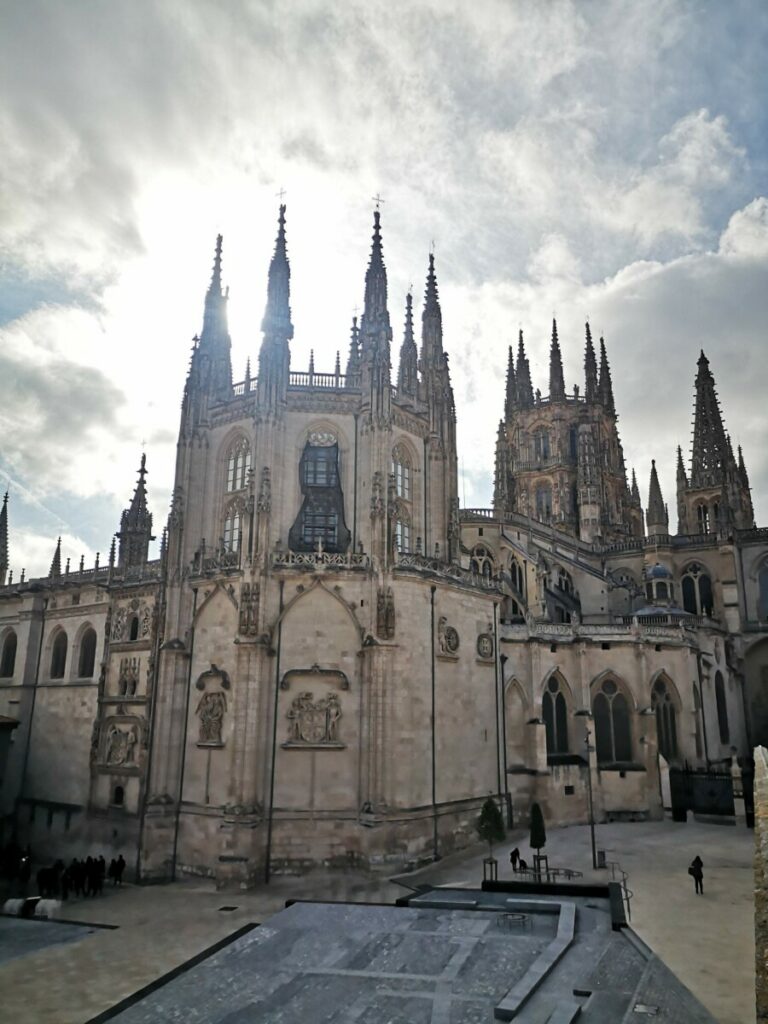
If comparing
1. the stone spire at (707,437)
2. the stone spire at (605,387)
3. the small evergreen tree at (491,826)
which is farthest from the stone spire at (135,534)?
the stone spire at (605,387)

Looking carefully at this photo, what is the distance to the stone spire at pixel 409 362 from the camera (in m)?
41.9

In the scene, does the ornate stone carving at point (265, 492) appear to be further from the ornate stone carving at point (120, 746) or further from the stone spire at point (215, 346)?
the ornate stone carving at point (120, 746)

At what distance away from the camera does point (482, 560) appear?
53750 millimetres

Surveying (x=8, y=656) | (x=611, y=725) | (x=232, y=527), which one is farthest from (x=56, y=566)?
(x=611, y=725)

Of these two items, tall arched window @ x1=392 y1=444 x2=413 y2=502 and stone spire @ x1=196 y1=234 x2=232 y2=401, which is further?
stone spire @ x1=196 y1=234 x2=232 y2=401

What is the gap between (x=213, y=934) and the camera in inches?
938

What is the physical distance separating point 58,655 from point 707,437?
59.5m

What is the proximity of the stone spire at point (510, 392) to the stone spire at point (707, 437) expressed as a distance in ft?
62.0

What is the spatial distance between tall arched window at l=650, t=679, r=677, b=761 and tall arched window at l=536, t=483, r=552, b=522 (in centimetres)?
3397

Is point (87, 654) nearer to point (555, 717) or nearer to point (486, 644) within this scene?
point (486, 644)

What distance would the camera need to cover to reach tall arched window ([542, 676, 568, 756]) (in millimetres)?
41312

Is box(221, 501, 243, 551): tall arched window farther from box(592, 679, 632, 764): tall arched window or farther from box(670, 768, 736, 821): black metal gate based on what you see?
box(670, 768, 736, 821): black metal gate

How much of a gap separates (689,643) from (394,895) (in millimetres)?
26248

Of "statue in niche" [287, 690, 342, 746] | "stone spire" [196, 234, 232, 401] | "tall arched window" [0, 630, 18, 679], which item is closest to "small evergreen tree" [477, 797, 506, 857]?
"statue in niche" [287, 690, 342, 746]
